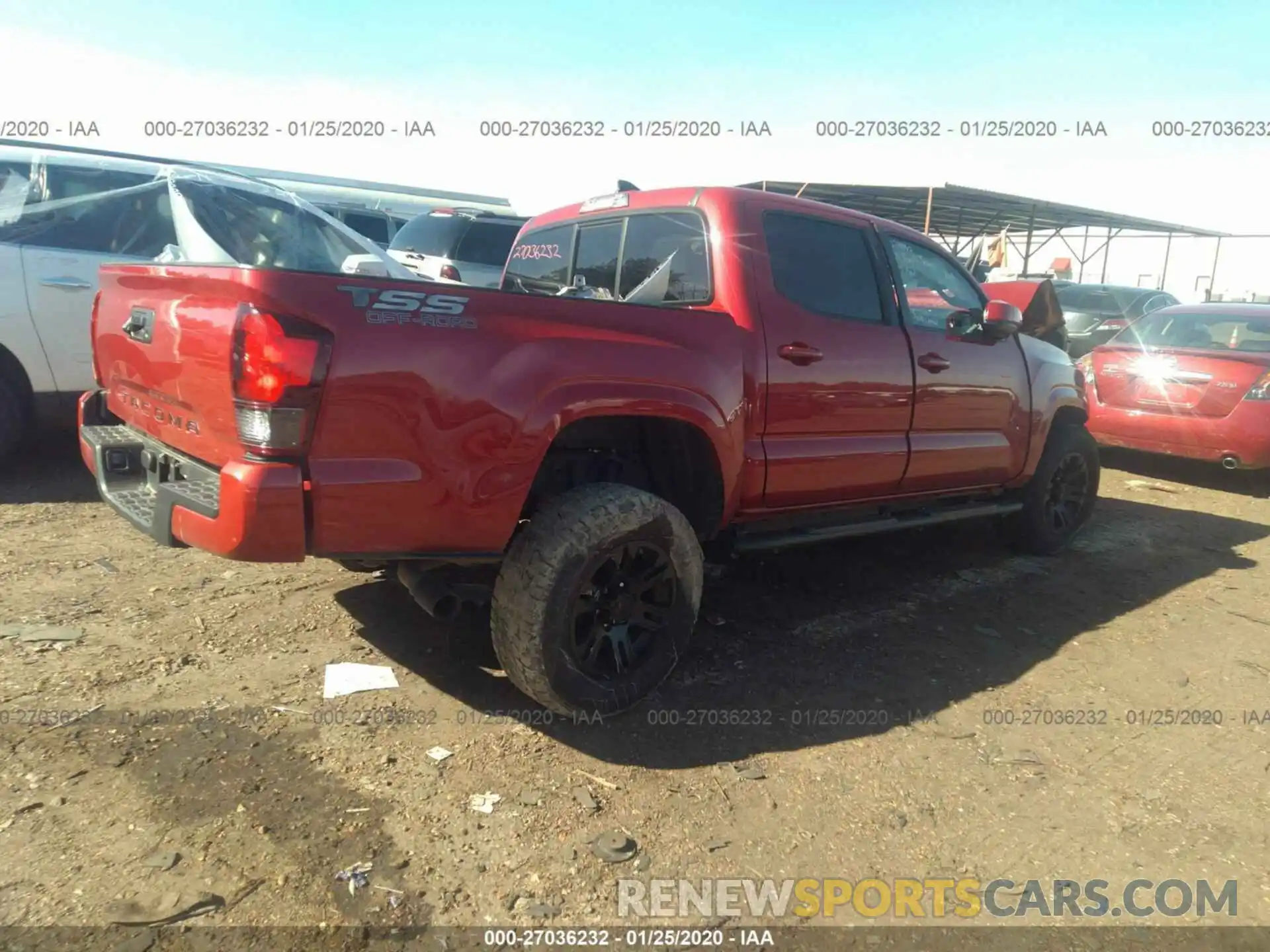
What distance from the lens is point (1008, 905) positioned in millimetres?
2172

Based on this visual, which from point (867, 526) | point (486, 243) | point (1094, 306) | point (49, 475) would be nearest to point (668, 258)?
point (867, 526)

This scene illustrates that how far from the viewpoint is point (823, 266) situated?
145 inches

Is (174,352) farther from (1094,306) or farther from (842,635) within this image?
(1094,306)

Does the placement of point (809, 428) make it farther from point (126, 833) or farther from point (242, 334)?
point (126, 833)

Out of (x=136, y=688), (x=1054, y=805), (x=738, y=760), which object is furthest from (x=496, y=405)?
(x=1054, y=805)

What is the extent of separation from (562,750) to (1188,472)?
7.55 meters

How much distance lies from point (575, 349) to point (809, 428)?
125 centimetres

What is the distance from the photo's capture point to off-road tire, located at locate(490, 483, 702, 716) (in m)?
2.66

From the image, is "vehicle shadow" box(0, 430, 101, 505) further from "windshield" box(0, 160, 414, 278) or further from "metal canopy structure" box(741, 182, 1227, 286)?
"metal canopy structure" box(741, 182, 1227, 286)

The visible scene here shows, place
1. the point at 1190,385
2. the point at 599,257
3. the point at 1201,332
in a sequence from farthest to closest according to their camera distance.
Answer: the point at 1201,332
the point at 1190,385
the point at 599,257

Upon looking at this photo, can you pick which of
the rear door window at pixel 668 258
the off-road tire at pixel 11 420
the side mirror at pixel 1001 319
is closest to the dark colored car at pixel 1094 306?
the side mirror at pixel 1001 319

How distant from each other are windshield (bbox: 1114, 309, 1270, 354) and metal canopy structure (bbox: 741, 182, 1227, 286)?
5.76m

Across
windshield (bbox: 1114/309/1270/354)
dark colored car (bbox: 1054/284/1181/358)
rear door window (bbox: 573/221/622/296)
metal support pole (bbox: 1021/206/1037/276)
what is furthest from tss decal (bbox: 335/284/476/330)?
metal support pole (bbox: 1021/206/1037/276)

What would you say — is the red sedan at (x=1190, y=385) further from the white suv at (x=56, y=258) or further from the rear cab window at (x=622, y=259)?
the white suv at (x=56, y=258)
